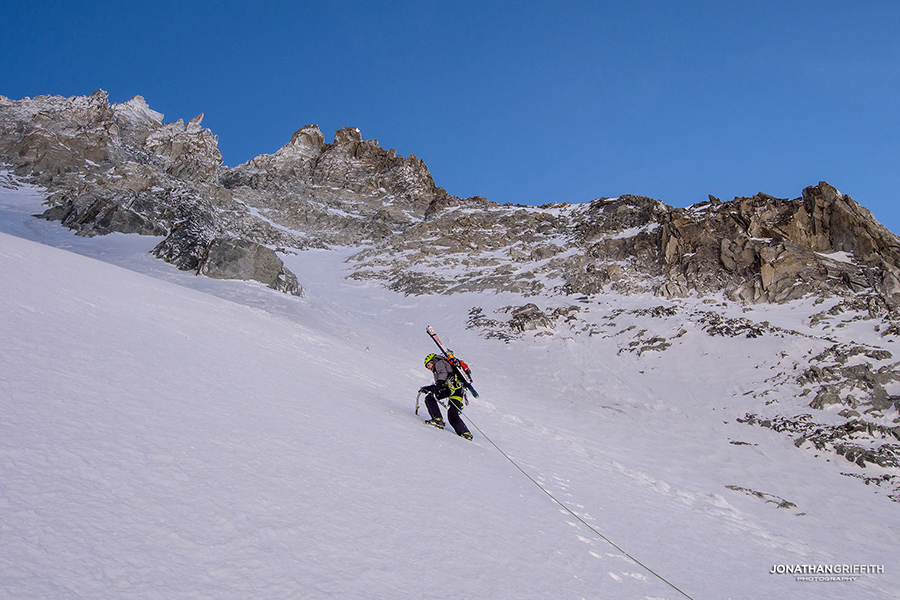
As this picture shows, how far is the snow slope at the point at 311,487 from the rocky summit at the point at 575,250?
5367 millimetres

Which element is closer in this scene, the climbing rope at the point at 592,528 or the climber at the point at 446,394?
the climbing rope at the point at 592,528

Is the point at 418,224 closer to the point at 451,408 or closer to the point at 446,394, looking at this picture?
the point at 446,394

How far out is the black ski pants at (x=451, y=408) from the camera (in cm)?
853

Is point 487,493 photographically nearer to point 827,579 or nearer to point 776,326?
point 827,579

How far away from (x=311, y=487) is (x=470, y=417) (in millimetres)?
7799

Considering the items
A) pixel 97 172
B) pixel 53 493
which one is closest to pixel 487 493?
pixel 53 493

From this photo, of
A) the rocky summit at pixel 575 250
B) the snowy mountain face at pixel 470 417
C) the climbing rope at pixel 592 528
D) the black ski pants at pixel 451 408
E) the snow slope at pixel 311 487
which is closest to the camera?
the snow slope at pixel 311 487

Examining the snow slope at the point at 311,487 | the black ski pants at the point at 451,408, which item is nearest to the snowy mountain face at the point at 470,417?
the snow slope at the point at 311,487

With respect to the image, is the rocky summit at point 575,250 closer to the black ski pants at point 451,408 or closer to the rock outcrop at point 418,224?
the rock outcrop at point 418,224

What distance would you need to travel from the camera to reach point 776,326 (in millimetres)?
22609

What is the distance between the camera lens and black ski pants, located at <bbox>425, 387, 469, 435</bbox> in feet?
28.0

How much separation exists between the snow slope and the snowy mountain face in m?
0.03

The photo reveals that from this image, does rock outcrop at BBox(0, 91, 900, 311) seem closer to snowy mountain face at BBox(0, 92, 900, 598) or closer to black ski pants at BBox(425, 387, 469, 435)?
snowy mountain face at BBox(0, 92, 900, 598)

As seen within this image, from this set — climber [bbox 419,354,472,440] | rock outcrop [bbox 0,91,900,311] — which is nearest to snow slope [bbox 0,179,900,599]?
climber [bbox 419,354,472,440]
